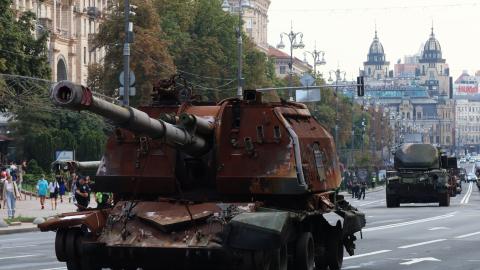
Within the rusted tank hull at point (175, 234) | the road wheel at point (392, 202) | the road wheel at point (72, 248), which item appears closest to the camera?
the rusted tank hull at point (175, 234)

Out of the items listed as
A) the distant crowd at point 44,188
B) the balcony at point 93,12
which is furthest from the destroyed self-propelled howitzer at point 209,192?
the balcony at point 93,12

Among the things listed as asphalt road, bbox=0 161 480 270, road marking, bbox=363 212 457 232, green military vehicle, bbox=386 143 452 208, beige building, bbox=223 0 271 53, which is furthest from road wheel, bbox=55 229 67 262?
beige building, bbox=223 0 271 53

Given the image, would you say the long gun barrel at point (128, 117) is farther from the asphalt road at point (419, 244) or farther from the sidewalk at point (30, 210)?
the sidewalk at point (30, 210)

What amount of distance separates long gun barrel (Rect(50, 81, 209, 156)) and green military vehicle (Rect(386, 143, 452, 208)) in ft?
117

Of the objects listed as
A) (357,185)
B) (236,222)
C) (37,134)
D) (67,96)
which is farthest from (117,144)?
(357,185)

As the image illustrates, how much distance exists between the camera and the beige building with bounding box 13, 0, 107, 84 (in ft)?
311

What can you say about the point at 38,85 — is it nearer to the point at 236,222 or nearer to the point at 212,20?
the point at 212,20

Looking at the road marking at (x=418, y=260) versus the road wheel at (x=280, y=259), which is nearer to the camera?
the road wheel at (x=280, y=259)

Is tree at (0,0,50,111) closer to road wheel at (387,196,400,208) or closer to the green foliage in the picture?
the green foliage

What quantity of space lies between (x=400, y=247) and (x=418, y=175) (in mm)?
25281

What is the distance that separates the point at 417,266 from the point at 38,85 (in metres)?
36.8

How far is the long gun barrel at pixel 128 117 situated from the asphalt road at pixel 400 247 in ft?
16.6

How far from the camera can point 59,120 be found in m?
78.8

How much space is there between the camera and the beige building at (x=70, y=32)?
94812mm
